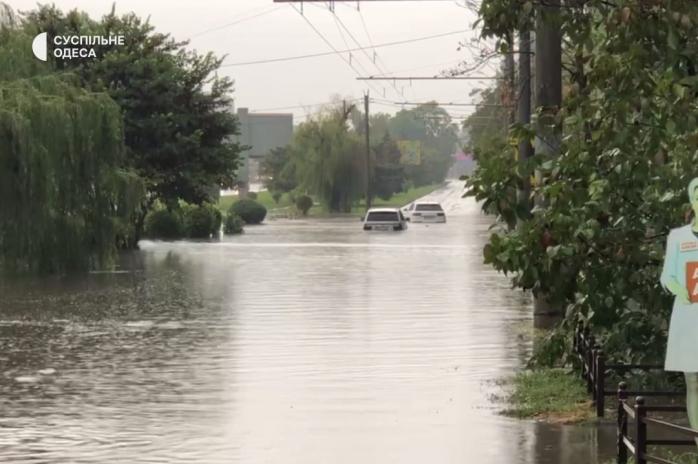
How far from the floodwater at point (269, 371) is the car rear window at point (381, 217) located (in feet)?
119

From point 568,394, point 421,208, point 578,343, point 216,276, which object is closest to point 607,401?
point 568,394

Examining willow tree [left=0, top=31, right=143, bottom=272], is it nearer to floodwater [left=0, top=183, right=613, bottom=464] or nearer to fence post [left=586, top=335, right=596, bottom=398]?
floodwater [left=0, top=183, right=613, bottom=464]

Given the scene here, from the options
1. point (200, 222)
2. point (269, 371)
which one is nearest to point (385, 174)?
point (200, 222)

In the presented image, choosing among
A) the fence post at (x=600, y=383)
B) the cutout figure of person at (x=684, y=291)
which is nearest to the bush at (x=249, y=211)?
the fence post at (x=600, y=383)

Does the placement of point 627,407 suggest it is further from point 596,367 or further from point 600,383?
point 596,367

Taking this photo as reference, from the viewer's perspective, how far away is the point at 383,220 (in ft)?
241

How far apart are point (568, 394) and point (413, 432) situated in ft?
8.29

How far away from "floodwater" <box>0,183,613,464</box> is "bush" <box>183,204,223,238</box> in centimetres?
2938

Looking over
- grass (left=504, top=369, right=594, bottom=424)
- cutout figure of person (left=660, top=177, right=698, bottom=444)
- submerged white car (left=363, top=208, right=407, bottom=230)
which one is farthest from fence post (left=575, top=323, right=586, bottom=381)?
submerged white car (left=363, top=208, right=407, bottom=230)

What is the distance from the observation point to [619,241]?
12.8m

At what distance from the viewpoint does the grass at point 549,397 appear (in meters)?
13.5

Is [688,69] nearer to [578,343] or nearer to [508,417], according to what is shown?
[508,417]

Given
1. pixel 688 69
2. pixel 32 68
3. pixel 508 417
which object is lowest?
pixel 508 417

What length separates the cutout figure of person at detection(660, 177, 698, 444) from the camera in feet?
28.5
